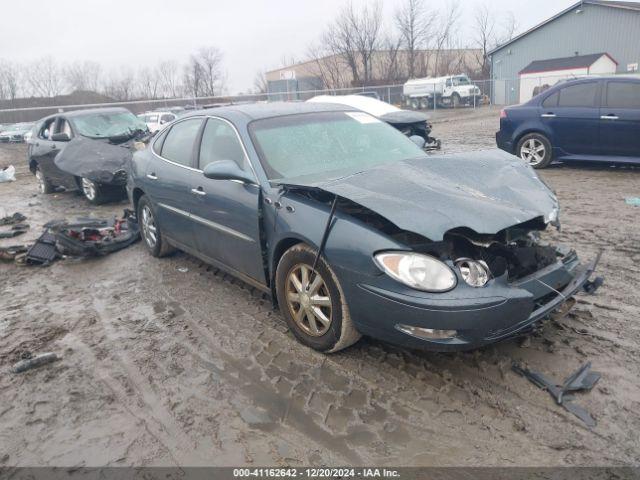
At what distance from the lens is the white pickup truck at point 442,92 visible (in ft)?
111

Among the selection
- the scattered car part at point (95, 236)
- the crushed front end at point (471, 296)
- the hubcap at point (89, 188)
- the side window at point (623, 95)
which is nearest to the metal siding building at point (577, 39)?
the side window at point (623, 95)

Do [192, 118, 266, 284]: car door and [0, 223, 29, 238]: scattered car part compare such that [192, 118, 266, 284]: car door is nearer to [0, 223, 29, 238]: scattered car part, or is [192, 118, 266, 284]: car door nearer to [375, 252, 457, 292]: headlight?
[375, 252, 457, 292]: headlight

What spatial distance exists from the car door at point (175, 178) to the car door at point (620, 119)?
6914mm

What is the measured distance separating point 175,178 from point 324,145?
5.28 ft

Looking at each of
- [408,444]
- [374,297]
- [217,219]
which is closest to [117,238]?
[217,219]

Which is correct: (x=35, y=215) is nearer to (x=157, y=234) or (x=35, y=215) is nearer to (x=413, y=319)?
(x=157, y=234)

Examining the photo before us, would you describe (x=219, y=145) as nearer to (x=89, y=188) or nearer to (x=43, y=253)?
(x=43, y=253)

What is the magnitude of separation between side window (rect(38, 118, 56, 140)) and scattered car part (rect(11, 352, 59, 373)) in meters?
8.33

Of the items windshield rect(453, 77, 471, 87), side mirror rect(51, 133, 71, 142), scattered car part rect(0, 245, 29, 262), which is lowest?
scattered car part rect(0, 245, 29, 262)

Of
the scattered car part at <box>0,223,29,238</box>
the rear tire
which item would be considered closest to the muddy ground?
the scattered car part at <box>0,223,29,238</box>

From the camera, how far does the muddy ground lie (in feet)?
8.34

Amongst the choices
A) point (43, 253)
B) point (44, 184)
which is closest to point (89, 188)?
point (44, 184)

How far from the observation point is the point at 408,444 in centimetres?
255

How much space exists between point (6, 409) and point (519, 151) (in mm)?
9120
